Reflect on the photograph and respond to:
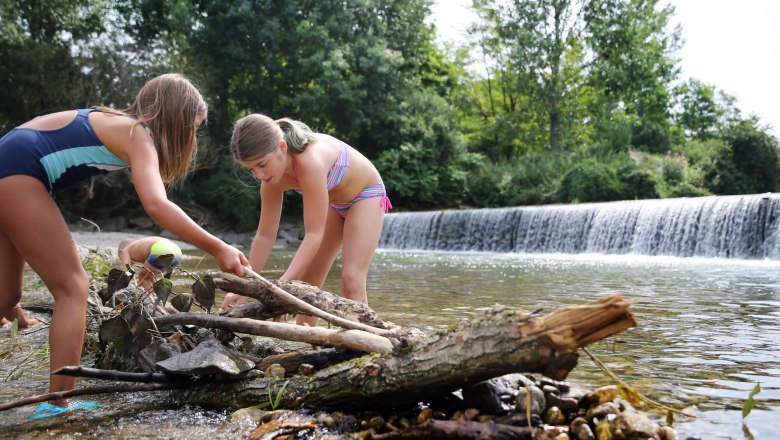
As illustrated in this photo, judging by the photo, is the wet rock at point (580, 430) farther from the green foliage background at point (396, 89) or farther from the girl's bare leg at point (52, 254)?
the green foliage background at point (396, 89)

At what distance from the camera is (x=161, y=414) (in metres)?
2.29

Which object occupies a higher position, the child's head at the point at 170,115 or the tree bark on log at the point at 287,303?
the child's head at the point at 170,115

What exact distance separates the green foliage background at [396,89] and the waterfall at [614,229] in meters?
5.14

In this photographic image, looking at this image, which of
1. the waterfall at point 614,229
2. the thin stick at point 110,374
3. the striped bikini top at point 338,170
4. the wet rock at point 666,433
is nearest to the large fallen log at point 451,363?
the thin stick at point 110,374

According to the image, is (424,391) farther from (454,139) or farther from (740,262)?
(454,139)

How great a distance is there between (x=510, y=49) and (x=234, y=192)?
15.5 meters

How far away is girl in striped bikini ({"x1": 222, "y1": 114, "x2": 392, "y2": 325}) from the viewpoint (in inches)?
129

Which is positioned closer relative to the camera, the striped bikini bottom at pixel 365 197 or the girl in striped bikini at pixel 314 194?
the girl in striped bikini at pixel 314 194

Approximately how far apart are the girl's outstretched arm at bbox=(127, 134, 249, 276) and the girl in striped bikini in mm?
757

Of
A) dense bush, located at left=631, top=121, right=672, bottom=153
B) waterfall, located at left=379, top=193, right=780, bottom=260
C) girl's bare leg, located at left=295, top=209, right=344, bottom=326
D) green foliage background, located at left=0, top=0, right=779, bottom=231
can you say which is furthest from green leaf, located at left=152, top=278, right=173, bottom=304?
dense bush, located at left=631, top=121, right=672, bottom=153

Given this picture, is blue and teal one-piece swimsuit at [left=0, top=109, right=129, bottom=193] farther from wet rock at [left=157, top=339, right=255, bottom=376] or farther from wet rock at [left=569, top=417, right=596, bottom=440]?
wet rock at [left=569, top=417, right=596, bottom=440]

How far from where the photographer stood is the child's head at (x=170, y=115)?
2.58 meters

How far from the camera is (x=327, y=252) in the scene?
4.07m

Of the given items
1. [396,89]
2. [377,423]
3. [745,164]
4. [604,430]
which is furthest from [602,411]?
[396,89]
